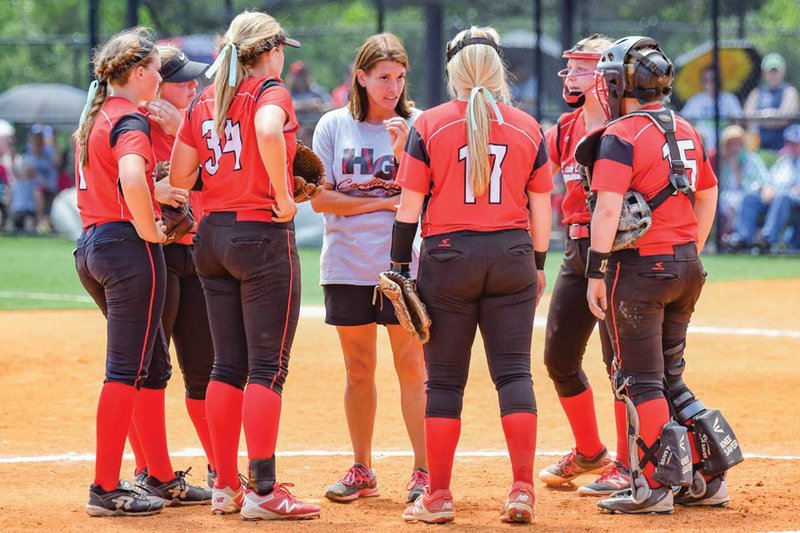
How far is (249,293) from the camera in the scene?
5.10 metres

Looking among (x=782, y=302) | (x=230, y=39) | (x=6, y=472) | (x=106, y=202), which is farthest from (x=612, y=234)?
(x=782, y=302)

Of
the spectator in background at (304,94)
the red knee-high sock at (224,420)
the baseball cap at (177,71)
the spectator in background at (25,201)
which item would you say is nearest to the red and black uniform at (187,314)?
the baseball cap at (177,71)

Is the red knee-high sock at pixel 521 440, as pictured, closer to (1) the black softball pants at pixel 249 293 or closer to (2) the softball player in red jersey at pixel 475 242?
(2) the softball player in red jersey at pixel 475 242

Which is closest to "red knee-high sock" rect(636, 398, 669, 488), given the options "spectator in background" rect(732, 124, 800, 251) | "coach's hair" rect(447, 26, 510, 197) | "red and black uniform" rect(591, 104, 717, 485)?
"red and black uniform" rect(591, 104, 717, 485)

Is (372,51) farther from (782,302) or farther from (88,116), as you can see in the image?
(782,302)

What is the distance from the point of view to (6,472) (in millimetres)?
6227

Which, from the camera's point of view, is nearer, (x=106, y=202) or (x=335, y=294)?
(x=106, y=202)

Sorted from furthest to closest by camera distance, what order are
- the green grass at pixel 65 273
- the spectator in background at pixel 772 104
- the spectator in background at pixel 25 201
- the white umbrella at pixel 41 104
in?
the white umbrella at pixel 41 104, the spectator in background at pixel 25 201, the spectator in background at pixel 772 104, the green grass at pixel 65 273

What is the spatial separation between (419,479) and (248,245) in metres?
1.40

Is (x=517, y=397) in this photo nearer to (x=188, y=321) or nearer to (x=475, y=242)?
(x=475, y=242)

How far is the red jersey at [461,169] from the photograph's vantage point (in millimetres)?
4969

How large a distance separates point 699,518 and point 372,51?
2554 millimetres

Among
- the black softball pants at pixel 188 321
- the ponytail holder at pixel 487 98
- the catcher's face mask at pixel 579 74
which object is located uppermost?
the catcher's face mask at pixel 579 74

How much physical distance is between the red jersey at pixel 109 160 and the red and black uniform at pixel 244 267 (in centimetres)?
20
